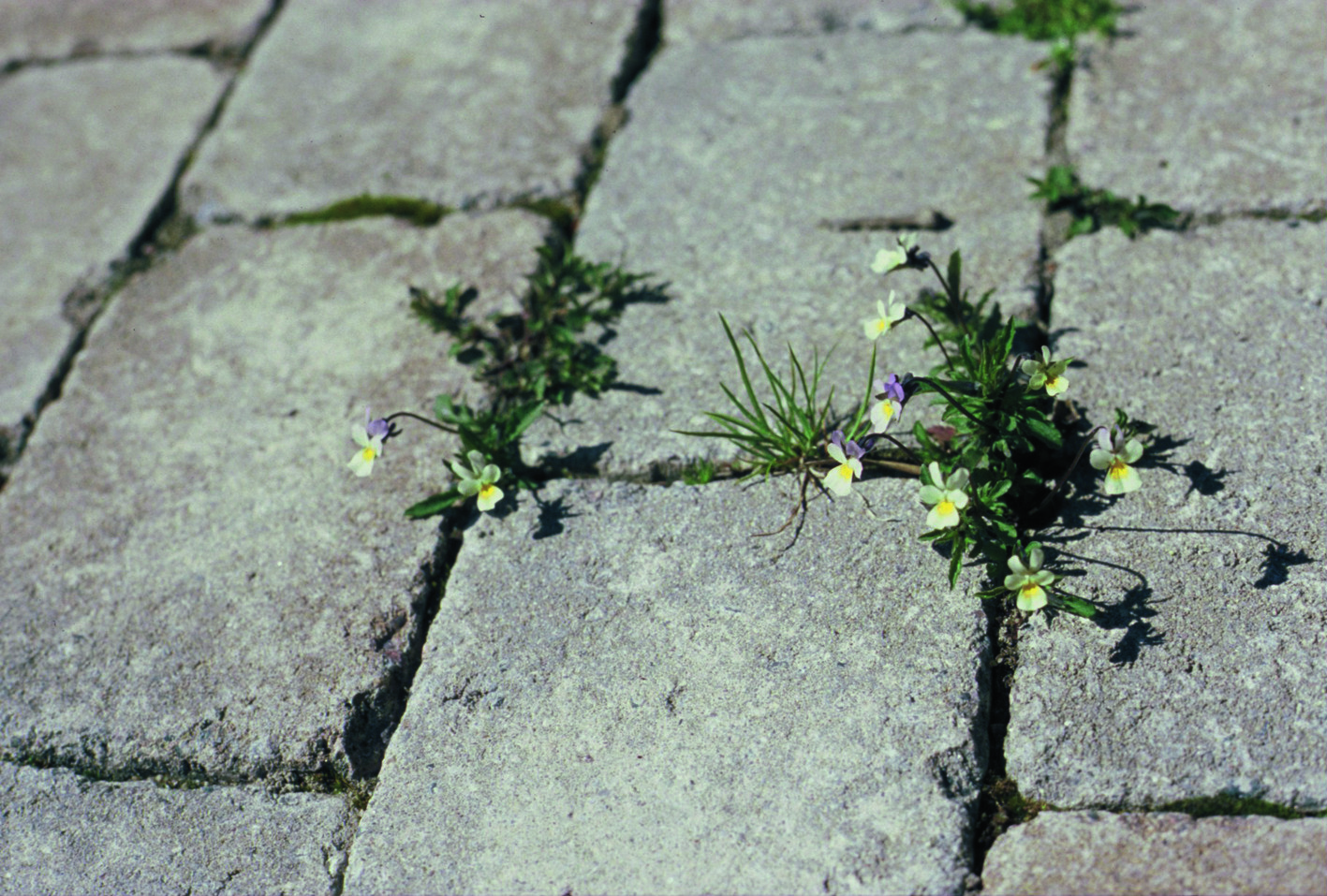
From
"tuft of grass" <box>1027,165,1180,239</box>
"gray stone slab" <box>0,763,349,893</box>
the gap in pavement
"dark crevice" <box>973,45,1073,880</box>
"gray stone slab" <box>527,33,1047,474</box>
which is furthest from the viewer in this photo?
the gap in pavement

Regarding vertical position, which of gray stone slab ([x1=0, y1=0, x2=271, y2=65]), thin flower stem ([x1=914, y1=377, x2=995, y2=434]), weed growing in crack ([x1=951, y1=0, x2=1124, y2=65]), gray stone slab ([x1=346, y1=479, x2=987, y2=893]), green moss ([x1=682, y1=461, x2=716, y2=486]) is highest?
weed growing in crack ([x1=951, y1=0, x2=1124, y2=65])

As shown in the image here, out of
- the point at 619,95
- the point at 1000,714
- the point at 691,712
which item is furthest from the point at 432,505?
the point at 619,95

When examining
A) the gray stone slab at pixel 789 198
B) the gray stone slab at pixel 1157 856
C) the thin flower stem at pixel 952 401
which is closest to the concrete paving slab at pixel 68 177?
the gray stone slab at pixel 789 198

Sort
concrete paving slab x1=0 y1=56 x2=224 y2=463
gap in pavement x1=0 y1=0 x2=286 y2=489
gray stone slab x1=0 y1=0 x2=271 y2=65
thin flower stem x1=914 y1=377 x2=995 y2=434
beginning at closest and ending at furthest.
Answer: thin flower stem x1=914 y1=377 x2=995 y2=434, gap in pavement x1=0 y1=0 x2=286 y2=489, concrete paving slab x1=0 y1=56 x2=224 y2=463, gray stone slab x1=0 y1=0 x2=271 y2=65

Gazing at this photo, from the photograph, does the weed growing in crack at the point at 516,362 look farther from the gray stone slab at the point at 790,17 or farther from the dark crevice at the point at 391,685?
the gray stone slab at the point at 790,17

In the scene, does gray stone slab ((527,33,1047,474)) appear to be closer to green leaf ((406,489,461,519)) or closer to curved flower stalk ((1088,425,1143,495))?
green leaf ((406,489,461,519))

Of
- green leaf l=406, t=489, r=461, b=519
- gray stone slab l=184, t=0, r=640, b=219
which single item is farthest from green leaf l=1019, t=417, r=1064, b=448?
gray stone slab l=184, t=0, r=640, b=219
